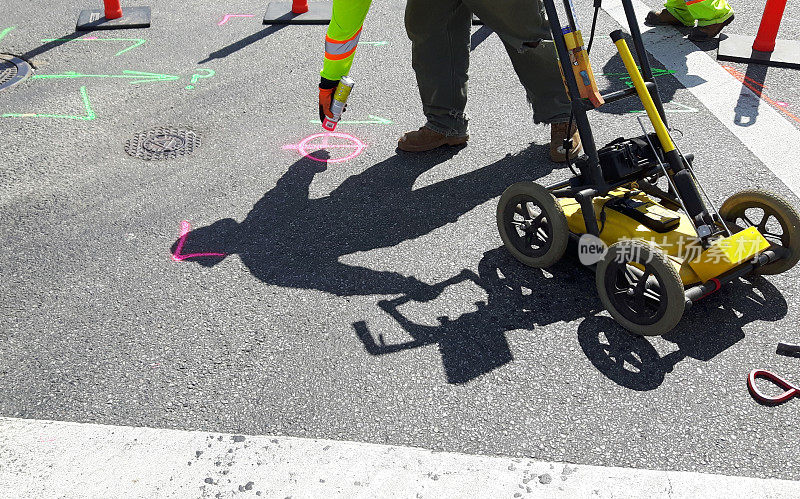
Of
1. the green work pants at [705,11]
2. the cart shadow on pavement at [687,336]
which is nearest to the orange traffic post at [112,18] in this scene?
the green work pants at [705,11]

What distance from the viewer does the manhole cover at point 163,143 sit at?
5.09 metres

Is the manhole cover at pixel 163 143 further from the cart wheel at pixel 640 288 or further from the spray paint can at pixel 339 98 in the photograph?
the cart wheel at pixel 640 288

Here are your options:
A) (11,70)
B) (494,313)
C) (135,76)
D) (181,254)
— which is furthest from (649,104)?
(11,70)

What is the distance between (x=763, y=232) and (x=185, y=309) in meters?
2.79

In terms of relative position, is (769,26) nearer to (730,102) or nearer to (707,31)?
(707,31)

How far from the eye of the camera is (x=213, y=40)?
6.81 metres

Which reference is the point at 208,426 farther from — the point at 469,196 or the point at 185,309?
the point at 469,196

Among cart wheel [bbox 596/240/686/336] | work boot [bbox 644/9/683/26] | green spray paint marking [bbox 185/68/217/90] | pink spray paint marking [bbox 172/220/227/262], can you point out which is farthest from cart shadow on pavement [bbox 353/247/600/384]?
work boot [bbox 644/9/683/26]

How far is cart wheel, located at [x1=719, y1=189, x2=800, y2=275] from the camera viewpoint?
3420 millimetres

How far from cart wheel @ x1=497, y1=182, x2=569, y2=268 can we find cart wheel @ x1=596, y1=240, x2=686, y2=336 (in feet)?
1.00

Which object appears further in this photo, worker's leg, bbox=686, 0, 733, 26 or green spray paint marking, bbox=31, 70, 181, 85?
worker's leg, bbox=686, 0, 733, 26

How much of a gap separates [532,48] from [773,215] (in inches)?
65.8

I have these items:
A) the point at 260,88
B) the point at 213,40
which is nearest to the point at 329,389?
the point at 260,88

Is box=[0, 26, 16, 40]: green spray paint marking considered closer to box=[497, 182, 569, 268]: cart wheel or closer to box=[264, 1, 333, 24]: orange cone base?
box=[264, 1, 333, 24]: orange cone base
